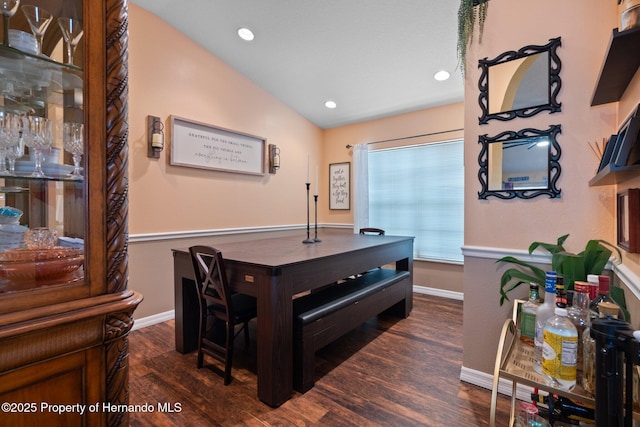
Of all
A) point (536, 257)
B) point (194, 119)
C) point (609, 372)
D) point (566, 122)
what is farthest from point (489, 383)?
point (194, 119)

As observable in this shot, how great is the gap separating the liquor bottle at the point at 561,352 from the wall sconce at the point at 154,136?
3201 mm

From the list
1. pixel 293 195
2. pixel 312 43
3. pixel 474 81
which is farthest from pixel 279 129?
pixel 474 81

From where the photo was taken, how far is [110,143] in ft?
2.70

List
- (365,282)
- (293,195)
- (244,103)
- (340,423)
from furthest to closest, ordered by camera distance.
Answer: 1. (293,195)
2. (244,103)
3. (365,282)
4. (340,423)

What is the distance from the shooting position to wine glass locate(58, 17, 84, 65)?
0.81 meters

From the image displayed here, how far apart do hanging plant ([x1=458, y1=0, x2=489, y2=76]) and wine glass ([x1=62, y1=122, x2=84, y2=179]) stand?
214 cm

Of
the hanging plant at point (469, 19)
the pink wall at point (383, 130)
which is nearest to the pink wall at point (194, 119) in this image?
the pink wall at point (383, 130)

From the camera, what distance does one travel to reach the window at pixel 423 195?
3705mm

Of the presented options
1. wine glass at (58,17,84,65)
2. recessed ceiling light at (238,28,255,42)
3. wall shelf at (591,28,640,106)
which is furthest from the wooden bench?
A: recessed ceiling light at (238,28,255,42)

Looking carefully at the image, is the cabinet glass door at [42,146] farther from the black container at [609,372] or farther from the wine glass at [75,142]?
the black container at [609,372]

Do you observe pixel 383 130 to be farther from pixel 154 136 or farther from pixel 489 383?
pixel 489 383

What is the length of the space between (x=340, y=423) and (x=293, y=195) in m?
3.28

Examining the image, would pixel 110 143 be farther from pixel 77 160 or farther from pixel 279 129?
pixel 279 129

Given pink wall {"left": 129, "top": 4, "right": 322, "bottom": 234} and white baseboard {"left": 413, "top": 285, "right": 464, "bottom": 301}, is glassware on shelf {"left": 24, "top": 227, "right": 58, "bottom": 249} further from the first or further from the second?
white baseboard {"left": 413, "top": 285, "right": 464, "bottom": 301}
